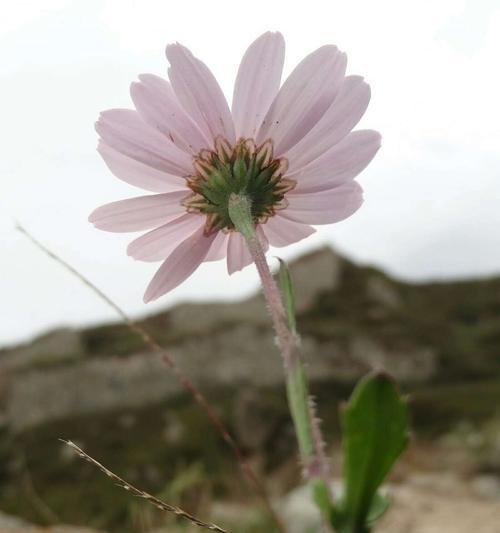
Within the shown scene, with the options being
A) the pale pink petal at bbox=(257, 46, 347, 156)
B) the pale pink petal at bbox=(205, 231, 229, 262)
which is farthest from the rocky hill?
the pale pink petal at bbox=(257, 46, 347, 156)

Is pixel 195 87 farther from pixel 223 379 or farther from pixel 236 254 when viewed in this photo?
pixel 223 379

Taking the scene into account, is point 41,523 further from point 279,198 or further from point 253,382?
point 279,198

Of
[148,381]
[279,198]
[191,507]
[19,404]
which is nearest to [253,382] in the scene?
[148,381]

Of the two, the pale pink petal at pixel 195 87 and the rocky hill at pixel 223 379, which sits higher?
the rocky hill at pixel 223 379

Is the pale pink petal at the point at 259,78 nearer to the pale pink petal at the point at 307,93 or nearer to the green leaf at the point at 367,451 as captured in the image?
the pale pink petal at the point at 307,93

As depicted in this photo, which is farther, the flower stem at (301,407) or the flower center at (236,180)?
the flower center at (236,180)

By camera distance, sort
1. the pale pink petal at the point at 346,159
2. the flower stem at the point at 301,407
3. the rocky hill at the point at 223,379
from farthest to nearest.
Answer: the rocky hill at the point at 223,379, the pale pink petal at the point at 346,159, the flower stem at the point at 301,407

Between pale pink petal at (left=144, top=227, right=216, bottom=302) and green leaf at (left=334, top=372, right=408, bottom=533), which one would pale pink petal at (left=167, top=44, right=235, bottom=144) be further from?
green leaf at (left=334, top=372, right=408, bottom=533)

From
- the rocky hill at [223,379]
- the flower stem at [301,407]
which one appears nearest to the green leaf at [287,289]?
the flower stem at [301,407]
